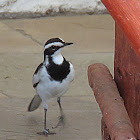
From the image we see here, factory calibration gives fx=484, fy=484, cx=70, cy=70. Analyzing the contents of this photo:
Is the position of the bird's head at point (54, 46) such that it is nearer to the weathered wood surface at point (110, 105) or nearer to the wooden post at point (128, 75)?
the weathered wood surface at point (110, 105)

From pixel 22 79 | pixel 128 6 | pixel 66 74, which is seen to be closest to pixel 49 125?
pixel 66 74

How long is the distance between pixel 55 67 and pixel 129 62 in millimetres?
2324

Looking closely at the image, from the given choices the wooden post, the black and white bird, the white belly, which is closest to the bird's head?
the black and white bird

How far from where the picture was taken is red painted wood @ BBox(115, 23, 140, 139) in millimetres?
2887

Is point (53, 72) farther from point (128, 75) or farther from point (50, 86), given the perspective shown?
point (128, 75)

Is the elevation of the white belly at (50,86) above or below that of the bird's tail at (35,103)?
above

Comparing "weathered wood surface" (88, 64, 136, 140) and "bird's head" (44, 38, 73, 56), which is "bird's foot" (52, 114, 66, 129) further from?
"weathered wood surface" (88, 64, 136, 140)

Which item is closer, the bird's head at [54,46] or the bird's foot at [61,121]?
the bird's head at [54,46]

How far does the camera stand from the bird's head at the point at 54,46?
5.04 meters

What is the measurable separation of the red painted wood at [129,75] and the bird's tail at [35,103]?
2.74m

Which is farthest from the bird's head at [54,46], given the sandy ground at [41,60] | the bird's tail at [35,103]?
the sandy ground at [41,60]

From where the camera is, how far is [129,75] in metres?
2.97

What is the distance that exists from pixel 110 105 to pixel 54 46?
243 cm

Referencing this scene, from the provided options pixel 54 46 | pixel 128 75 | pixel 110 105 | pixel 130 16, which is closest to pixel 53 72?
pixel 54 46
